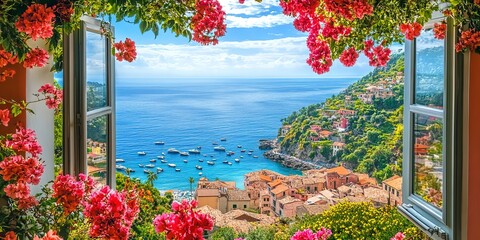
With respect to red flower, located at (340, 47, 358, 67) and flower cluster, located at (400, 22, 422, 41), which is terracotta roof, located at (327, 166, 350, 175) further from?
flower cluster, located at (400, 22, 422, 41)

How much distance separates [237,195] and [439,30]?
1.75 m

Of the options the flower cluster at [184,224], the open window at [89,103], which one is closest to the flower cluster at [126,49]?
the open window at [89,103]

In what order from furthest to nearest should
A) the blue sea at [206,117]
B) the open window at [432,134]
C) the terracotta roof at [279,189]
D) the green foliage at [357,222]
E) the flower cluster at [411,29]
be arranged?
the blue sea at [206,117] < the terracotta roof at [279,189] < the green foliage at [357,222] < the flower cluster at [411,29] < the open window at [432,134]

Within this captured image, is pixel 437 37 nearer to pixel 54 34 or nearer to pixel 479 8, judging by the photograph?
pixel 479 8

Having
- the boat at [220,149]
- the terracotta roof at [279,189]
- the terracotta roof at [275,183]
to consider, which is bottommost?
the terracotta roof at [279,189]

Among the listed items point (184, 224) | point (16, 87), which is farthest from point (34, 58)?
point (184, 224)

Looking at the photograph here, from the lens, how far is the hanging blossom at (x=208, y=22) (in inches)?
73.2

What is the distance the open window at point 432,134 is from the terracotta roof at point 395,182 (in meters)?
0.83

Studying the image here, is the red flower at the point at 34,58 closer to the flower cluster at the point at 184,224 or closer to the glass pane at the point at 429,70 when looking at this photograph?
the flower cluster at the point at 184,224

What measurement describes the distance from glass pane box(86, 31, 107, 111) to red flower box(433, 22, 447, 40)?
1.60 metres

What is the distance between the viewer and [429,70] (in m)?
1.92

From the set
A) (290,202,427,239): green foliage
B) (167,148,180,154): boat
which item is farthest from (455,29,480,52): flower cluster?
(167,148,180,154): boat

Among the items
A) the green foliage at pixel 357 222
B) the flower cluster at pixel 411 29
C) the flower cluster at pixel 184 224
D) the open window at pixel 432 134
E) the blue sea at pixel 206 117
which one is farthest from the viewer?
the blue sea at pixel 206 117

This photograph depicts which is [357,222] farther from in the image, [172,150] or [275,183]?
[172,150]
